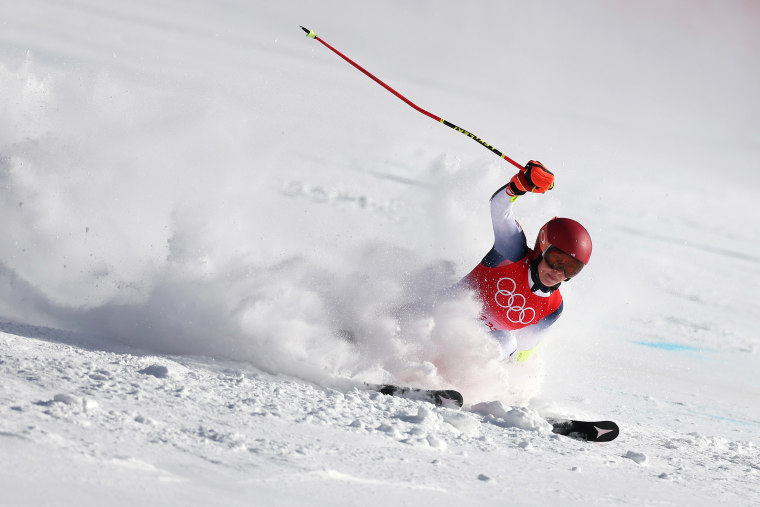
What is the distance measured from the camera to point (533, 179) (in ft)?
16.3

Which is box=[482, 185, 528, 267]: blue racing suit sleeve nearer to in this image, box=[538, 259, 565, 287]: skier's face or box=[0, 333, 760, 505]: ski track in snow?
box=[538, 259, 565, 287]: skier's face

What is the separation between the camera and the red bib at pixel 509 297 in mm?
5270

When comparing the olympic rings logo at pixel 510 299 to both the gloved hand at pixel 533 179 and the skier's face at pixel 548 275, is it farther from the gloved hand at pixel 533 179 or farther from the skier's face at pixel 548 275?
the gloved hand at pixel 533 179

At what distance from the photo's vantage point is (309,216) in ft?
36.3

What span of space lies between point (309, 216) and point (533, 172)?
6468 mm

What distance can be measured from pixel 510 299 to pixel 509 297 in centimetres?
2

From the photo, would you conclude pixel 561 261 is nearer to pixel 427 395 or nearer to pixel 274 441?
pixel 427 395

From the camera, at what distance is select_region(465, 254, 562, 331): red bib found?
17.3 ft

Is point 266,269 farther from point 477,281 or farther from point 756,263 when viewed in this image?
point 756,263

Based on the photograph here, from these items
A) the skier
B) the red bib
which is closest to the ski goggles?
the skier

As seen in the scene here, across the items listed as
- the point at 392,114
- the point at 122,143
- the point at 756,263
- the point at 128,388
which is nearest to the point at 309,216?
the point at 122,143

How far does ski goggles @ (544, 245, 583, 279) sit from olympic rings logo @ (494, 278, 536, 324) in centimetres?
37

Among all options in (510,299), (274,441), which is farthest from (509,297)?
(274,441)

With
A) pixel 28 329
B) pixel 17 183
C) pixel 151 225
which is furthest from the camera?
pixel 151 225
